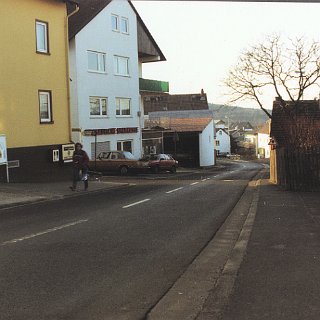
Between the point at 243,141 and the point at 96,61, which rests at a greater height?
the point at 96,61

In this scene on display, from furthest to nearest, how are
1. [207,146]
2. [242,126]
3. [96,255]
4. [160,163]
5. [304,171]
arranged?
→ [242,126], [207,146], [160,163], [304,171], [96,255]

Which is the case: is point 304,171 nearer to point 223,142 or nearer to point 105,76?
point 105,76

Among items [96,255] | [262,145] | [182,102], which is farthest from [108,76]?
[262,145]

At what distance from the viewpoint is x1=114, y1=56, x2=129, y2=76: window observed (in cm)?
3700

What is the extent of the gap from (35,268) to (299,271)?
10.9 ft

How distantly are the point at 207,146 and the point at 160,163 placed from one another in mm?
27539

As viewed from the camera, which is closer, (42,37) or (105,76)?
(42,37)

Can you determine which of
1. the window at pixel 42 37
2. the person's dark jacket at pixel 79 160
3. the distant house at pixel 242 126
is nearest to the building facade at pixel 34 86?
the window at pixel 42 37

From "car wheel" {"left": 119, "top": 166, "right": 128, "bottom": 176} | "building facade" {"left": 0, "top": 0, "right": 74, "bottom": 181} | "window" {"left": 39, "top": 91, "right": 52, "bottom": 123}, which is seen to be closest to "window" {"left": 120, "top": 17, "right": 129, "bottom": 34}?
"car wheel" {"left": 119, "top": 166, "right": 128, "bottom": 176}

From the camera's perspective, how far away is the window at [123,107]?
37406mm

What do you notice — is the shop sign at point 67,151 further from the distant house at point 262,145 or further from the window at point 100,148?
the distant house at point 262,145

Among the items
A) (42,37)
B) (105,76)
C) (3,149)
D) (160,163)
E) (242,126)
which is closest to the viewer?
(3,149)

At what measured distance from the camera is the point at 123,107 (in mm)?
38094

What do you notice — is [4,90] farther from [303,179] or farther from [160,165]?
[160,165]
